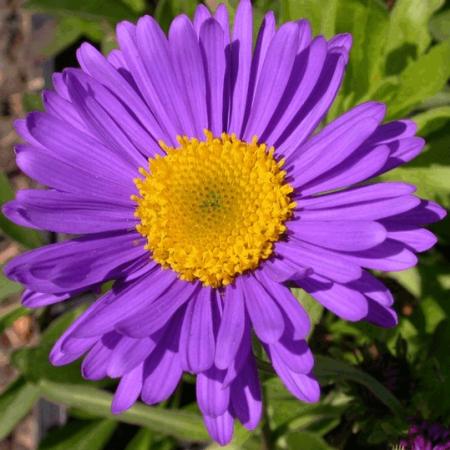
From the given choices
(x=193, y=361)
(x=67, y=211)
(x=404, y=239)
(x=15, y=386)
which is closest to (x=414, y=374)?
(x=404, y=239)

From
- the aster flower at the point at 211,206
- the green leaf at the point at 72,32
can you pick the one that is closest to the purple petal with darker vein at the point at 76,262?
the aster flower at the point at 211,206

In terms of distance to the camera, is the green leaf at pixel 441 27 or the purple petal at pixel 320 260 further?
the green leaf at pixel 441 27

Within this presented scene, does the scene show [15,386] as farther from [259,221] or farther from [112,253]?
[259,221]

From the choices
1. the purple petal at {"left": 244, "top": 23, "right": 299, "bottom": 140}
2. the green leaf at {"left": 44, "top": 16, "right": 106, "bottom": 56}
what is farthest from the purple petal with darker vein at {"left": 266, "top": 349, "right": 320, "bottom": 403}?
the green leaf at {"left": 44, "top": 16, "right": 106, "bottom": 56}

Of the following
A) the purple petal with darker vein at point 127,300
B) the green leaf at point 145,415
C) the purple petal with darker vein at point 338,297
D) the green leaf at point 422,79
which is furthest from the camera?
the green leaf at point 145,415

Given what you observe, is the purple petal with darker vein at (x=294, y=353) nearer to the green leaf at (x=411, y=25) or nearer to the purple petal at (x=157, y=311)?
the purple petal at (x=157, y=311)

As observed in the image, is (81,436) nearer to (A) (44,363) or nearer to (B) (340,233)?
(A) (44,363)

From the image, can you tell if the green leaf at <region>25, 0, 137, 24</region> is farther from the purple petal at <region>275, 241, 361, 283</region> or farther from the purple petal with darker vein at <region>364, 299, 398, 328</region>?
the purple petal with darker vein at <region>364, 299, 398, 328</region>
